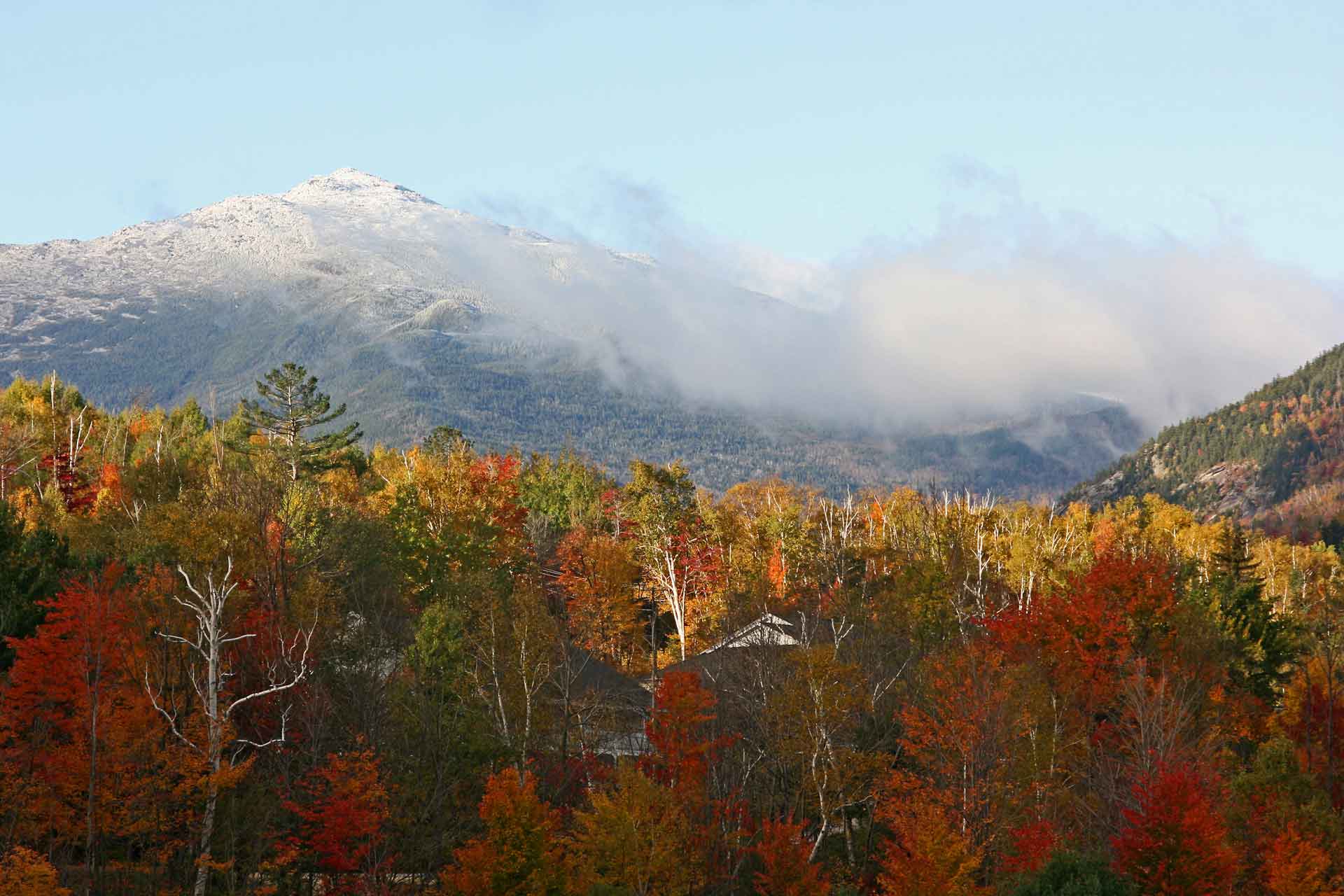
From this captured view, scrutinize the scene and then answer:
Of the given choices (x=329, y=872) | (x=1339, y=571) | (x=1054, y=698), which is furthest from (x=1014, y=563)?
(x=1339, y=571)

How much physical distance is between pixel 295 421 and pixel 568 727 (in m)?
56.9

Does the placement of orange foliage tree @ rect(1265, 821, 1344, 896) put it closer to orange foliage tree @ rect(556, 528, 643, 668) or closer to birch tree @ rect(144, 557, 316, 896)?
birch tree @ rect(144, 557, 316, 896)

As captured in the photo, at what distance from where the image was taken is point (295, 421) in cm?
10631

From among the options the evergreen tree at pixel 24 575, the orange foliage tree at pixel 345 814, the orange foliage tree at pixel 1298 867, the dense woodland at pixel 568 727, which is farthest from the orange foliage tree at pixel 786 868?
the evergreen tree at pixel 24 575

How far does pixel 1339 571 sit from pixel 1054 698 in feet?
435

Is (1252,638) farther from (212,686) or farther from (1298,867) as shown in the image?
(212,686)

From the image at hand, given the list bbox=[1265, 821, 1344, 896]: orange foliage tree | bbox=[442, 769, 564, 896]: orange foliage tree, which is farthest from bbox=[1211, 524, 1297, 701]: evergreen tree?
bbox=[442, 769, 564, 896]: orange foliage tree

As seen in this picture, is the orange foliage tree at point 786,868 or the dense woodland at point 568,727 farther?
the orange foliage tree at point 786,868

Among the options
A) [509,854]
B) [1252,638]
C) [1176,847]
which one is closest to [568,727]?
[509,854]

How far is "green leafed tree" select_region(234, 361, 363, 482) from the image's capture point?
101 m

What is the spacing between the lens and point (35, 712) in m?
45.7

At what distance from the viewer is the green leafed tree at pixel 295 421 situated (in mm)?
101312

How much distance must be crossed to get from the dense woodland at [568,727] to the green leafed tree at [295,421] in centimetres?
1001

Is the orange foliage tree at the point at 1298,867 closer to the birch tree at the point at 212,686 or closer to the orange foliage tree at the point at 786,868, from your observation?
the orange foliage tree at the point at 786,868
